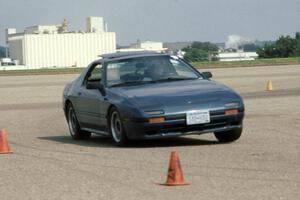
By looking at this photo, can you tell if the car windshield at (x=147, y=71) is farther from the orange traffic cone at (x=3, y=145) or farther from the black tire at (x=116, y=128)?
the orange traffic cone at (x=3, y=145)

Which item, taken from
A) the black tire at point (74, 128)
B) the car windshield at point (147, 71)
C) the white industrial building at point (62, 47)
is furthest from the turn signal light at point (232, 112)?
the white industrial building at point (62, 47)

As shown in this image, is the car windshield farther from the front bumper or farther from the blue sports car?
the front bumper

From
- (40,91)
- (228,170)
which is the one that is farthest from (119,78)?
(40,91)

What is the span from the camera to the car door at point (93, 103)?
50.3 ft

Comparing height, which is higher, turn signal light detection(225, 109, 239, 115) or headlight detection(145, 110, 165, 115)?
headlight detection(145, 110, 165, 115)

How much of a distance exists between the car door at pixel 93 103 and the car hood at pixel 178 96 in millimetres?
574

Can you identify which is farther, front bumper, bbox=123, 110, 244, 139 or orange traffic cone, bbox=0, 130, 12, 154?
orange traffic cone, bbox=0, 130, 12, 154

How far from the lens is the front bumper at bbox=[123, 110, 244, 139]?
13984 millimetres

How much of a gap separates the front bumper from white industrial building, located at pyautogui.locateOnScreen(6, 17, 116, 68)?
136m

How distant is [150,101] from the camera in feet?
46.4

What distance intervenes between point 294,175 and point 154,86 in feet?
16.2

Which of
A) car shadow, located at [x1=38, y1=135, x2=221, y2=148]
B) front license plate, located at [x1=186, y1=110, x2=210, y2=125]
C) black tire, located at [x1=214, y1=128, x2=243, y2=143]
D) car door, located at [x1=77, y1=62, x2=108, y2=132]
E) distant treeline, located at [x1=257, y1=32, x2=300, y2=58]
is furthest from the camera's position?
distant treeline, located at [x1=257, y1=32, x2=300, y2=58]

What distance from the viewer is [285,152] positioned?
500 inches

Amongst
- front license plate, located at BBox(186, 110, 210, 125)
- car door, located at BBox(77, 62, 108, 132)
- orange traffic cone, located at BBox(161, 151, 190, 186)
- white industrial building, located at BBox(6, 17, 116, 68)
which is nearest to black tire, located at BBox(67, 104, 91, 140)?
car door, located at BBox(77, 62, 108, 132)
